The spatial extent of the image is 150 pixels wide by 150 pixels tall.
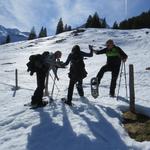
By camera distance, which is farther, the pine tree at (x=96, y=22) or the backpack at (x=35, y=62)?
the pine tree at (x=96, y=22)

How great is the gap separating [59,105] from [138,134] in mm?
4296

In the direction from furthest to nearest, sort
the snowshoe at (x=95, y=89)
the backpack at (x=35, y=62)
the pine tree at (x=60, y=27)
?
the pine tree at (x=60, y=27)
the snowshoe at (x=95, y=89)
the backpack at (x=35, y=62)

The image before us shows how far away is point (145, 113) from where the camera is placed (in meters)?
11.4

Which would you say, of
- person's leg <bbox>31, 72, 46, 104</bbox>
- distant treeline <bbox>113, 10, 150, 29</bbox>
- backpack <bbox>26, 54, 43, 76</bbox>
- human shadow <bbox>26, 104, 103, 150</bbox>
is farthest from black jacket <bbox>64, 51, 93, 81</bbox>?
distant treeline <bbox>113, 10, 150, 29</bbox>

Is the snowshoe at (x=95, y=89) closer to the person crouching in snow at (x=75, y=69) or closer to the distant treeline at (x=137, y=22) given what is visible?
the person crouching in snow at (x=75, y=69)

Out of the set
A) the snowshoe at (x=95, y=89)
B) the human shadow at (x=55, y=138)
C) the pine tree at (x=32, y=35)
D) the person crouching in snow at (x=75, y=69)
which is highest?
the pine tree at (x=32, y=35)

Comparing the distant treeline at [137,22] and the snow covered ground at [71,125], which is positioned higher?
the distant treeline at [137,22]

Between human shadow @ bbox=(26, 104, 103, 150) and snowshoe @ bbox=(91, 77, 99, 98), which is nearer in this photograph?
human shadow @ bbox=(26, 104, 103, 150)

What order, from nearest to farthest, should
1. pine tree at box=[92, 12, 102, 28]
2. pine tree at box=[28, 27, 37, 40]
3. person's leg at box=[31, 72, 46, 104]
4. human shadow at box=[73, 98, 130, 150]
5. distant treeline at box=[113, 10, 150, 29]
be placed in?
human shadow at box=[73, 98, 130, 150]
person's leg at box=[31, 72, 46, 104]
distant treeline at box=[113, 10, 150, 29]
pine tree at box=[92, 12, 102, 28]
pine tree at box=[28, 27, 37, 40]

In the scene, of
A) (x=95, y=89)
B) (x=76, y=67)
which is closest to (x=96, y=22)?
(x=95, y=89)

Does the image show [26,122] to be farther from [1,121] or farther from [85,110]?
[85,110]

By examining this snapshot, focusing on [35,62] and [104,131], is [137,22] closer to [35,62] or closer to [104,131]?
[35,62]

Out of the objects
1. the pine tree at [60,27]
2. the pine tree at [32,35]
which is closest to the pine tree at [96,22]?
the pine tree at [60,27]

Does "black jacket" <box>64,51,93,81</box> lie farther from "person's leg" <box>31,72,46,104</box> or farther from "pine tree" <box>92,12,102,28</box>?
"pine tree" <box>92,12,102,28</box>
